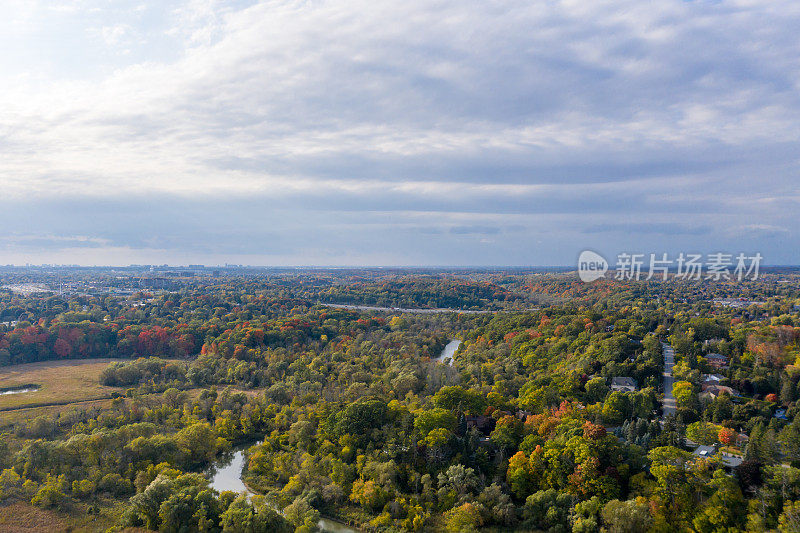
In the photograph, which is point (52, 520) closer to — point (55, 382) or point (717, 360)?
point (55, 382)

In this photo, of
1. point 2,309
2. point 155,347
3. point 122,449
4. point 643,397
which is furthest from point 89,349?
point 643,397

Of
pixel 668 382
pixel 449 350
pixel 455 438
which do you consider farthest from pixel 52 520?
pixel 449 350

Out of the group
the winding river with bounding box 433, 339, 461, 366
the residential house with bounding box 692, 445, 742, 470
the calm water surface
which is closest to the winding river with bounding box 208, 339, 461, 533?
the calm water surface

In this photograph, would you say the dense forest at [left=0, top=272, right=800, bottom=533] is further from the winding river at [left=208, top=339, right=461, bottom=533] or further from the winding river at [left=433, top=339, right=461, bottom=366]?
the winding river at [left=433, top=339, right=461, bottom=366]

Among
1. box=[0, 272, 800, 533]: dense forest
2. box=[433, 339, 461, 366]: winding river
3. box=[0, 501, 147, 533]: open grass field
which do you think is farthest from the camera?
box=[433, 339, 461, 366]: winding river

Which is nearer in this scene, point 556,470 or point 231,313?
point 556,470

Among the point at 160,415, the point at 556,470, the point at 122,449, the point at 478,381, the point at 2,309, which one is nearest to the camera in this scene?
the point at 556,470

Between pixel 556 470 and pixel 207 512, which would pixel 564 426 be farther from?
pixel 207 512
